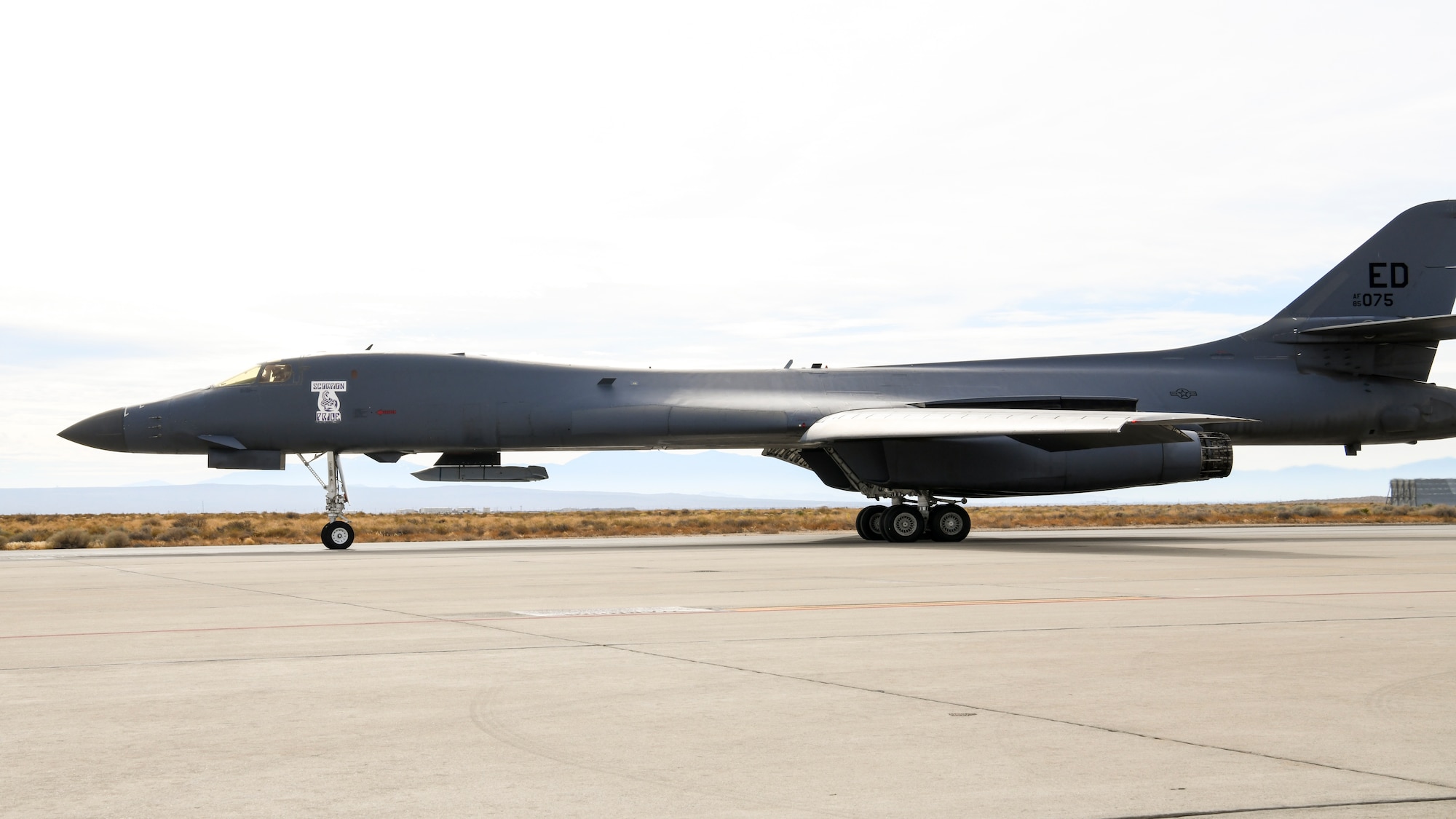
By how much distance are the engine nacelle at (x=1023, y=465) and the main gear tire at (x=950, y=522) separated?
404 mm

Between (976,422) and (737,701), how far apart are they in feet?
53.4

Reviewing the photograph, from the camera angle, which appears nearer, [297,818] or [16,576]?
[297,818]

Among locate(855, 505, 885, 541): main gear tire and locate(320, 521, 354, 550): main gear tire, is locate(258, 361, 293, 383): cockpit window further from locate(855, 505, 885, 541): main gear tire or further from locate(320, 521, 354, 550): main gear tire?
locate(855, 505, 885, 541): main gear tire

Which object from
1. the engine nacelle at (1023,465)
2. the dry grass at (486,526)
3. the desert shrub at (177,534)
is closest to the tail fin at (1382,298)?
the engine nacelle at (1023,465)

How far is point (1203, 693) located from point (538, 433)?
18.4 meters

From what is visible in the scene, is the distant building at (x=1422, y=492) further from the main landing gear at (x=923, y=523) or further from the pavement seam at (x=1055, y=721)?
the pavement seam at (x=1055, y=721)

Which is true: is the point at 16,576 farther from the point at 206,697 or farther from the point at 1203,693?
the point at 1203,693

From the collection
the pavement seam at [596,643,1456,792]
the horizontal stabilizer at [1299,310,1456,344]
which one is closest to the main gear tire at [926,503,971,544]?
the horizontal stabilizer at [1299,310,1456,344]

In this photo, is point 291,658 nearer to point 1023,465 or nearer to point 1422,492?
point 1023,465

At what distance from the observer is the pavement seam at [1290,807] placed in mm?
3900

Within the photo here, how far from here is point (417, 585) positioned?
43.0 feet

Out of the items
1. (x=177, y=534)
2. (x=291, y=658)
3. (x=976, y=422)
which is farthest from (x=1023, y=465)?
(x=177, y=534)

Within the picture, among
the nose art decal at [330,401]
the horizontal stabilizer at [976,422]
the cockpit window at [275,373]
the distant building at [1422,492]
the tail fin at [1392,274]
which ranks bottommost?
the distant building at [1422,492]

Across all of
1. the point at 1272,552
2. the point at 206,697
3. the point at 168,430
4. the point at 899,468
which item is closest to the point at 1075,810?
the point at 206,697
